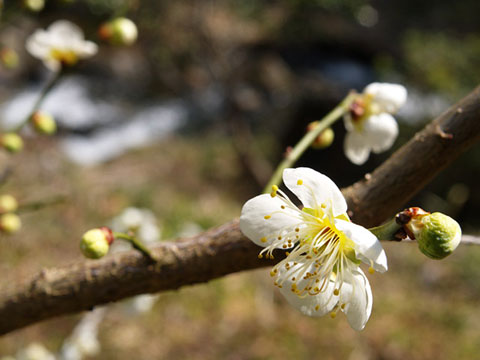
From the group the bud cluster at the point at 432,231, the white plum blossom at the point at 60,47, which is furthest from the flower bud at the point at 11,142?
the bud cluster at the point at 432,231

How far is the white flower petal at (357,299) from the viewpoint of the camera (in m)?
0.49

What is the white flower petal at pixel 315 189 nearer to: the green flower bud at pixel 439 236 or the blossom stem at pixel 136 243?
the green flower bud at pixel 439 236

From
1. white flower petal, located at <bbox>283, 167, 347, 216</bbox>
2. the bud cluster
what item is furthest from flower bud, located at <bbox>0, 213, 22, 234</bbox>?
the bud cluster

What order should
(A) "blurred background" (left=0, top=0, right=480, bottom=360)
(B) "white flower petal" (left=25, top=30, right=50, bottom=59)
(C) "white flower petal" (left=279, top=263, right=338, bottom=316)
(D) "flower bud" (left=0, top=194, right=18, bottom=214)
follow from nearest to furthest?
(C) "white flower petal" (left=279, top=263, right=338, bottom=316) → (D) "flower bud" (left=0, top=194, right=18, bottom=214) → (B) "white flower petal" (left=25, top=30, right=50, bottom=59) → (A) "blurred background" (left=0, top=0, right=480, bottom=360)

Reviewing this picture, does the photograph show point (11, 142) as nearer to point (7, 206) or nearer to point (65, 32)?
point (7, 206)

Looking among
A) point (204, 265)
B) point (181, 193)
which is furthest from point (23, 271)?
point (204, 265)

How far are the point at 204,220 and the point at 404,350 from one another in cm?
194

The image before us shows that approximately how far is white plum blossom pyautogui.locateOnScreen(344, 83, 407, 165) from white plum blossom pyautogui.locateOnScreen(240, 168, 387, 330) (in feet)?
1.03

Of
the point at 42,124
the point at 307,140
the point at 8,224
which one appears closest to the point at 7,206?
the point at 8,224

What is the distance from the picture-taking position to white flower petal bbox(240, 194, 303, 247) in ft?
1.68

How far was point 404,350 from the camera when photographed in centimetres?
250

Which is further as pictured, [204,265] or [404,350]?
[404,350]

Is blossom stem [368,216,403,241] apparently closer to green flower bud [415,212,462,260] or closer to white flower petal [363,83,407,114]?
green flower bud [415,212,462,260]

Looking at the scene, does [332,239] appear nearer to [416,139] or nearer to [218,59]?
[416,139]
